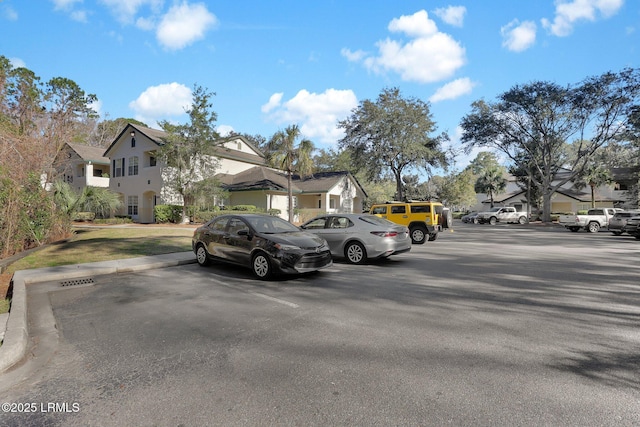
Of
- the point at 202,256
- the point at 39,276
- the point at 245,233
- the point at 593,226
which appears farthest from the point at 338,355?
the point at 593,226

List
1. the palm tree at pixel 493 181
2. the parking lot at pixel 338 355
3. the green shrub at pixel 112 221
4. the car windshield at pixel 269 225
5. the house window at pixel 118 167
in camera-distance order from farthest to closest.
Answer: the palm tree at pixel 493 181 → the house window at pixel 118 167 → the green shrub at pixel 112 221 → the car windshield at pixel 269 225 → the parking lot at pixel 338 355

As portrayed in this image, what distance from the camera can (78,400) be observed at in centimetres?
293

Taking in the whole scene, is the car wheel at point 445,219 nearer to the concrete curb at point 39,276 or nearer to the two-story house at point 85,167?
the concrete curb at point 39,276

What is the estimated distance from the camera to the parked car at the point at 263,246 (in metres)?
7.21

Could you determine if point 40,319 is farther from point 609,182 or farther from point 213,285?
point 609,182

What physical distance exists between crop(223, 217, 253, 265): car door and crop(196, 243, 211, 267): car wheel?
3.84ft

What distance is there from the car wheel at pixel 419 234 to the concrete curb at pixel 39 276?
962cm

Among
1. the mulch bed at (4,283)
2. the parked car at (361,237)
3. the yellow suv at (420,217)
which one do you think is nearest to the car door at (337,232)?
the parked car at (361,237)

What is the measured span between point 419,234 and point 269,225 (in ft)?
29.2

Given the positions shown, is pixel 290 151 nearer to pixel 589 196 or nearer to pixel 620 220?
pixel 620 220

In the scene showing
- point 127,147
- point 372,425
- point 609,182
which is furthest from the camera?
point 609,182

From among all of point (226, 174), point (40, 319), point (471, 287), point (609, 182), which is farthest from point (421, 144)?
point (40, 319)

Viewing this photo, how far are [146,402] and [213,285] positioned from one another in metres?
4.34

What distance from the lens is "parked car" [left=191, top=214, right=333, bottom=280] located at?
284 inches
